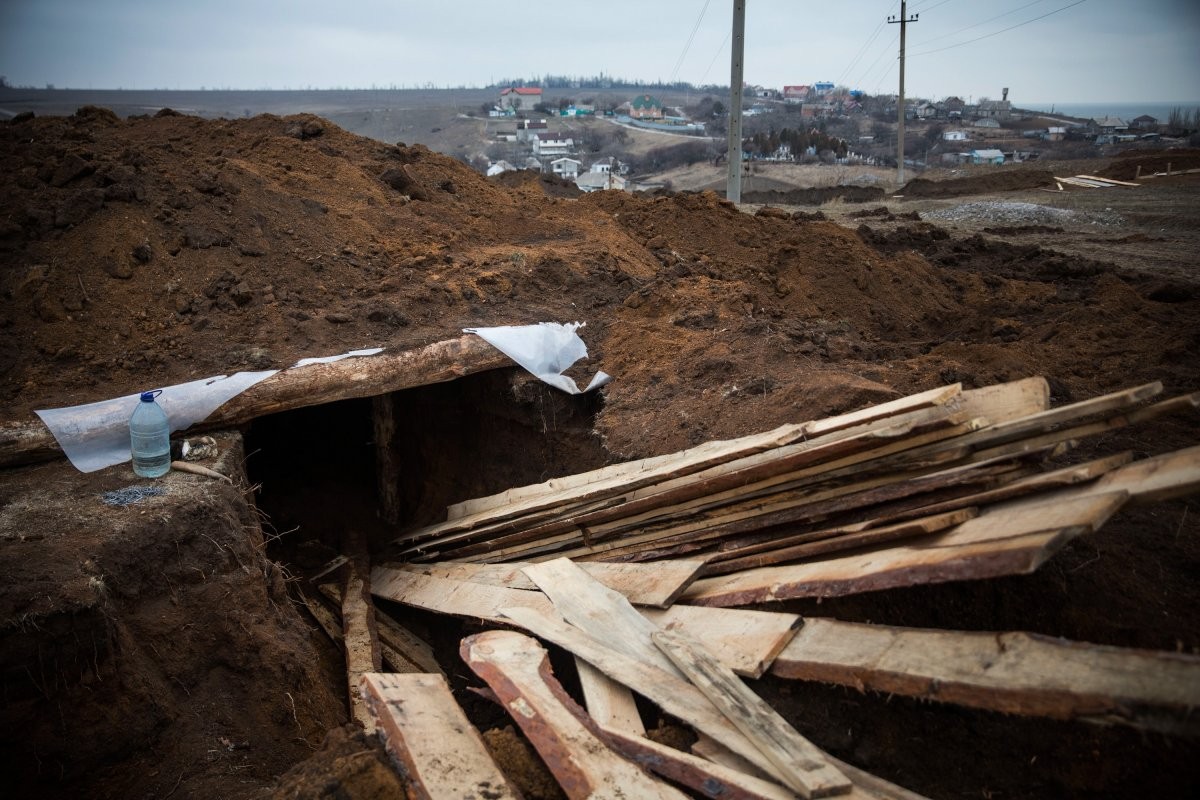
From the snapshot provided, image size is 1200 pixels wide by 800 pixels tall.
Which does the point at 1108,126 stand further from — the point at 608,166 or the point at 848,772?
the point at 848,772

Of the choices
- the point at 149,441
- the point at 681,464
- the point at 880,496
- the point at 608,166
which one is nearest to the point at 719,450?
the point at 681,464

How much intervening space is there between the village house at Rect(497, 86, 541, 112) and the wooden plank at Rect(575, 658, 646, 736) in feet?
234

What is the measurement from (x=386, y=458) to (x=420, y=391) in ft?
2.38

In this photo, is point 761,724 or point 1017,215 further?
point 1017,215

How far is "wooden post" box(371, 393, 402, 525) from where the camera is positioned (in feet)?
23.8

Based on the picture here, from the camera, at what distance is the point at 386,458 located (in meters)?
7.45

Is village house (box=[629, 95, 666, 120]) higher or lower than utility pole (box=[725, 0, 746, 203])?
higher

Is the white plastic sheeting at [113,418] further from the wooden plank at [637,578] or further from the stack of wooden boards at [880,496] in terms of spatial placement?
the stack of wooden boards at [880,496]

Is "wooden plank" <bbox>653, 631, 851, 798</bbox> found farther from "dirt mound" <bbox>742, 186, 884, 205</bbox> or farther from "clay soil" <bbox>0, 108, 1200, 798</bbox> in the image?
"dirt mound" <bbox>742, 186, 884, 205</bbox>

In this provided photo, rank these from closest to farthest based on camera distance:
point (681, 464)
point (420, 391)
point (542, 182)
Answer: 1. point (681, 464)
2. point (420, 391)
3. point (542, 182)

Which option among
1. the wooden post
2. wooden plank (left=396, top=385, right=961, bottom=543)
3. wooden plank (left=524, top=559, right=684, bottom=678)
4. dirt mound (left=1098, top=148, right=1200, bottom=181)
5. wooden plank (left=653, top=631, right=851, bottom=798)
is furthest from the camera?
dirt mound (left=1098, top=148, right=1200, bottom=181)

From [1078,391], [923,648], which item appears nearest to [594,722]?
[923,648]

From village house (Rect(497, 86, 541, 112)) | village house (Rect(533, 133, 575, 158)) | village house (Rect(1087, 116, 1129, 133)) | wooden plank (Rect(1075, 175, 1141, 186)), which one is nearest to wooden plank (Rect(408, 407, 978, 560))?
wooden plank (Rect(1075, 175, 1141, 186))

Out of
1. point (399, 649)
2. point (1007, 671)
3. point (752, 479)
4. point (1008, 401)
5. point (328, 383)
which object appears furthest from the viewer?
point (328, 383)
